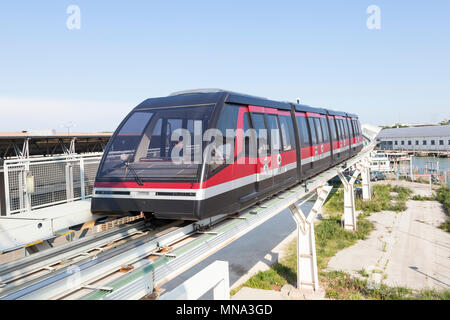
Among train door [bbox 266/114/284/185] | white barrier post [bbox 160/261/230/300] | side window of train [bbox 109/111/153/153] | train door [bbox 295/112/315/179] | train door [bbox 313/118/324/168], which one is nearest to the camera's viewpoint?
white barrier post [bbox 160/261/230/300]

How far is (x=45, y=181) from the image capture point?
815 cm

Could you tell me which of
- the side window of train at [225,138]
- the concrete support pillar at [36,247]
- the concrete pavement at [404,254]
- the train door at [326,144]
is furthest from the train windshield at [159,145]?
the concrete pavement at [404,254]

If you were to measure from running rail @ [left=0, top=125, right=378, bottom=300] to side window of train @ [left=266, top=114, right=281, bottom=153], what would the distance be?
2.39m

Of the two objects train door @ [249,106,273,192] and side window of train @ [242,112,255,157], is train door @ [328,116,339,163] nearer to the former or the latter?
train door @ [249,106,273,192]

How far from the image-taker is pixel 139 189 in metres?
5.56

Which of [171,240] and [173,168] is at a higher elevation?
[173,168]

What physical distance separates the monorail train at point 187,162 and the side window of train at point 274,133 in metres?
0.02

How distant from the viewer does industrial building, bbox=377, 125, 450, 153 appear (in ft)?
202

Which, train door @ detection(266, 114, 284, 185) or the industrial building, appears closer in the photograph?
train door @ detection(266, 114, 284, 185)

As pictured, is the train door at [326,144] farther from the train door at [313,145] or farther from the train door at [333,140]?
Result: the train door at [313,145]

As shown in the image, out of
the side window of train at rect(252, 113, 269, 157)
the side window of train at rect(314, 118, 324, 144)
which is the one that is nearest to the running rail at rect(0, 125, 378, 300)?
the side window of train at rect(252, 113, 269, 157)

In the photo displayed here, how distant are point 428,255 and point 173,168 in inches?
654
